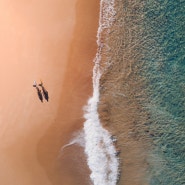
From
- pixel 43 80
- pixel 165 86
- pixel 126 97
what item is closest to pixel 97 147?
pixel 126 97

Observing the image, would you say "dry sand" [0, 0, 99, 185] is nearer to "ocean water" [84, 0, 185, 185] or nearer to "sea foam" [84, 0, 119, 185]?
"sea foam" [84, 0, 119, 185]

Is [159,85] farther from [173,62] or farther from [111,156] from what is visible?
[111,156]

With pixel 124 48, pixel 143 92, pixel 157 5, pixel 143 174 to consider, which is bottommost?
pixel 143 174

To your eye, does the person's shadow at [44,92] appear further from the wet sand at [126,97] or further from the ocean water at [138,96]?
the wet sand at [126,97]

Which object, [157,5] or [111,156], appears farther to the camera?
[157,5]

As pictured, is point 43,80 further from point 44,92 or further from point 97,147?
point 97,147

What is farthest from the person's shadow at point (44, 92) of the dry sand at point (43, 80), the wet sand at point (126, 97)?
the wet sand at point (126, 97)

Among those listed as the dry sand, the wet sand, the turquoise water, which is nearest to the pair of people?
the dry sand

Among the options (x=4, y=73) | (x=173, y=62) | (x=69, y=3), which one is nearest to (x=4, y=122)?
(x=4, y=73)
